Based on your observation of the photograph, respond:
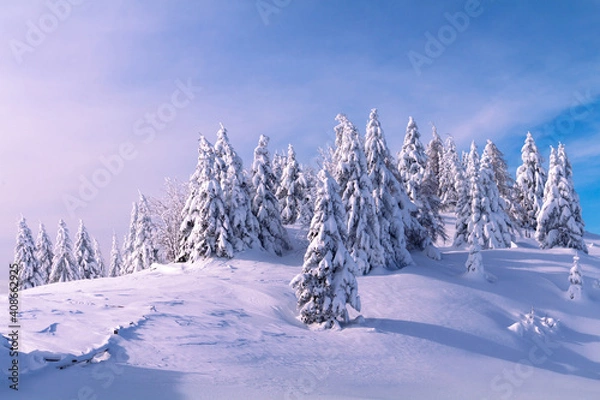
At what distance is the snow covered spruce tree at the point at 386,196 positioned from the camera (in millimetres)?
29141

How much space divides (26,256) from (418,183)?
3998 centimetres

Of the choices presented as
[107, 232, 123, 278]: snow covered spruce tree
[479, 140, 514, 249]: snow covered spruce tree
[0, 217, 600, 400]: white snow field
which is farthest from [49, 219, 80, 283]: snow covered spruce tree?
[479, 140, 514, 249]: snow covered spruce tree

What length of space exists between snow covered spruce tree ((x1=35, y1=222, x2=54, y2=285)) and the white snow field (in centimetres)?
3029

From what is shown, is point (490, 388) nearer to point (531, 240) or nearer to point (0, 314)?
point (0, 314)

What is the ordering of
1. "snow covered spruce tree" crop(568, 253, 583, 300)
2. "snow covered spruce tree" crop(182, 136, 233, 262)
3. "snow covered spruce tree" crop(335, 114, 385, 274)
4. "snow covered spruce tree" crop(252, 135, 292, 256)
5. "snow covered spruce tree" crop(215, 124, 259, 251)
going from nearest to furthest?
1. "snow covered spruce tree" crop(568, 253, 583, 300)
2. "snow covered spruce tree" crop(335, 114, 385, 274)
3. "snow covered spruce tree" crop(182, 136, 233, 262)
4. "snow covered spruce tree" crop(215, 124, 259, 251)
5. "snow covered spruce tree" crop(252, 135, 292, 256)

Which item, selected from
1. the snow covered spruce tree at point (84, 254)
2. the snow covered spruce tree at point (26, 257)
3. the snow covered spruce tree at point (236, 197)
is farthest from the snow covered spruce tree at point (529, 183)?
the snow covered spruce tree at point (26, 257)

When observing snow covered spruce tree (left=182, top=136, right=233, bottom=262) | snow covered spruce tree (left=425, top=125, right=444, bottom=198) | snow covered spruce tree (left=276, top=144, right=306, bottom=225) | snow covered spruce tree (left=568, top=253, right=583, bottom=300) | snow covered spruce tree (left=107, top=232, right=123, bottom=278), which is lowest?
snow covered spruce tree (left=107, top=232, right=123, bottom=278)

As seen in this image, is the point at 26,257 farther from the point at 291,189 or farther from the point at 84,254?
the point at 291,189

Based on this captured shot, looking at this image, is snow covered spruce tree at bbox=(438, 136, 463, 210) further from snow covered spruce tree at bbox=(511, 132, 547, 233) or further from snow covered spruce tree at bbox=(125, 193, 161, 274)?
snow covered spruce tree at bbox=(125, 193, 161, 274)

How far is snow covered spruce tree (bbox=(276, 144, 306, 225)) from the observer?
43250mm

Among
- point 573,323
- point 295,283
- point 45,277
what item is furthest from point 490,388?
point 45,277

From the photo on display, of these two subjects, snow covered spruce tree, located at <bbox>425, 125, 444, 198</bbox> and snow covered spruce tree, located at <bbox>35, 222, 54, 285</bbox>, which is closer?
snow covered spruce tree, located at <bbox>35, 222, 54, 285</bbox>

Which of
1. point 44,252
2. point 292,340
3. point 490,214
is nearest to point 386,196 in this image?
point 490,214

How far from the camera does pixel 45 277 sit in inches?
1933
